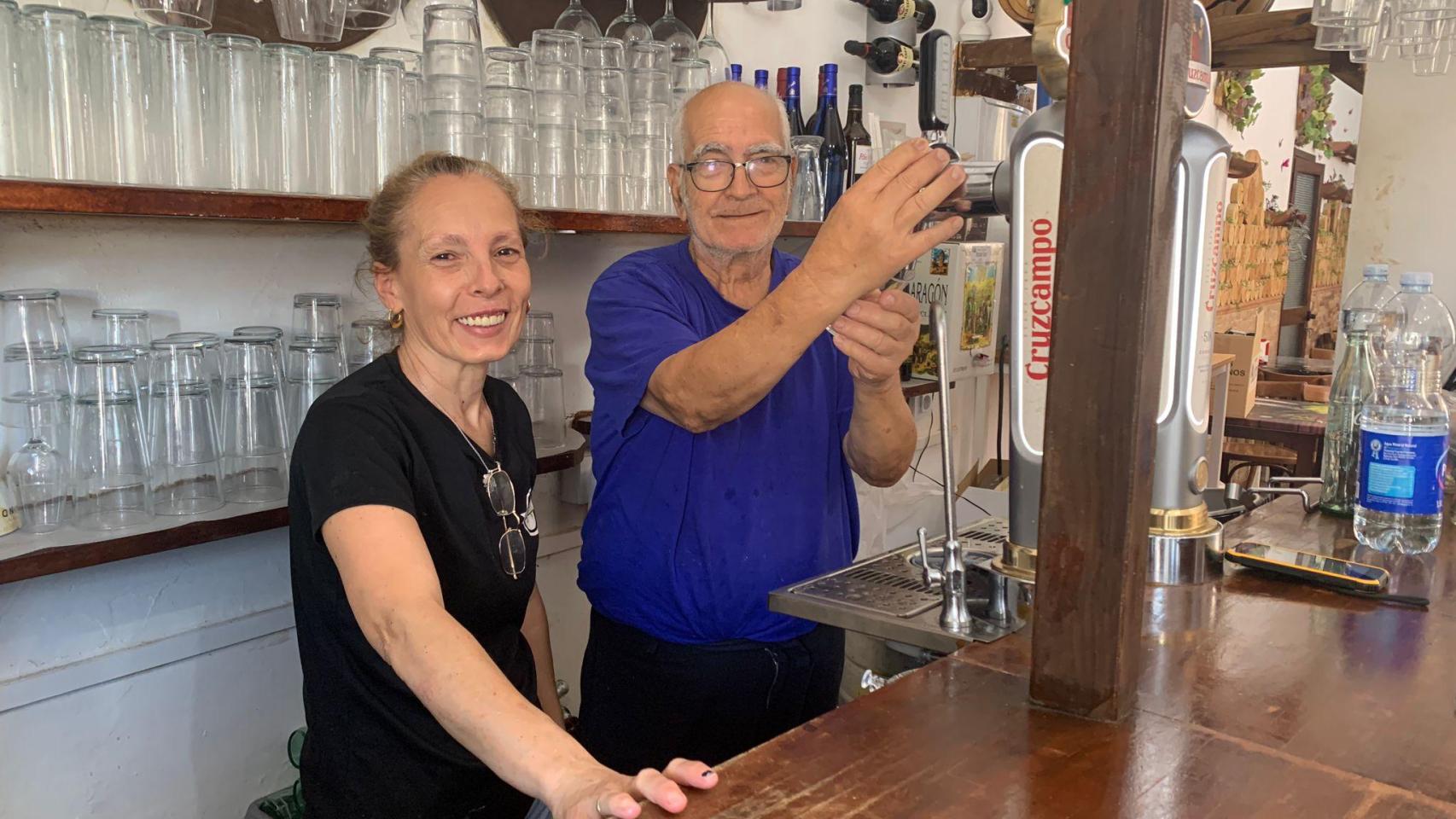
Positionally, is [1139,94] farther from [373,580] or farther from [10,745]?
[10,745]

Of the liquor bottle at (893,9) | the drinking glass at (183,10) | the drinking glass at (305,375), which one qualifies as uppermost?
the liquor bottle at (893,9)

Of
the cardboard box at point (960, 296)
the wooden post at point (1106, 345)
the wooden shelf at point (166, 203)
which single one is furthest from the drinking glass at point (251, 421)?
A: the cardboard box at point (960, 296)

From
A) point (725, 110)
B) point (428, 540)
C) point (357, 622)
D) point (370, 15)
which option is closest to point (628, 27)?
point (370, 15)

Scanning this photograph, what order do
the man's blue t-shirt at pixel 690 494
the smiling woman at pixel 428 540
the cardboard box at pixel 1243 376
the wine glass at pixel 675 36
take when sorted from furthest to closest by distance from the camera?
1. the cardboard box at pixel 1243 376
2. the wine glass at pixel 675 36
3. the man's blue t-shirt at pixel 690 494
4. the smiling woman at pixel 428 540

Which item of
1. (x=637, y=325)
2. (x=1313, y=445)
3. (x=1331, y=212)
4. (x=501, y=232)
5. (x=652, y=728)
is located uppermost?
(x=1331, y=212)

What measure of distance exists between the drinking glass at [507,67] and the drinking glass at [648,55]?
1.04 feet

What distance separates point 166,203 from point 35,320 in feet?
1.15

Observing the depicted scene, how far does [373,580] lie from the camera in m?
1.23

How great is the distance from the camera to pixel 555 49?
220 centimetres

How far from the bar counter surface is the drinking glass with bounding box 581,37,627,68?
62.7 inches

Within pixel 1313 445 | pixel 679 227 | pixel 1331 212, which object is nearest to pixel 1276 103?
pixel 1331 212

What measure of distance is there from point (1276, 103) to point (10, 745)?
787cm

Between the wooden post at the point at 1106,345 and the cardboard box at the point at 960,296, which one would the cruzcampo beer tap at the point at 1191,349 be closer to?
the wooden post at the point at 1106,345

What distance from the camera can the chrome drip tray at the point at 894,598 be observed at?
1.20m
